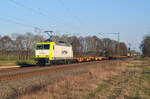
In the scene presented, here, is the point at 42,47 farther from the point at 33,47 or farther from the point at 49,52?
the point at 33,47

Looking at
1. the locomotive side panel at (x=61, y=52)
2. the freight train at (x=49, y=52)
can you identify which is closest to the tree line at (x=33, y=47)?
the locomotive side panel at (x=61, y=52)

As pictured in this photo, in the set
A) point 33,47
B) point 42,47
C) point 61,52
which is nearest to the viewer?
point 42,47

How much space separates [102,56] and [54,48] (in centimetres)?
3026

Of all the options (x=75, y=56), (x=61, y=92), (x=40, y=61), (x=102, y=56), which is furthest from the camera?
(x=102, y=56)

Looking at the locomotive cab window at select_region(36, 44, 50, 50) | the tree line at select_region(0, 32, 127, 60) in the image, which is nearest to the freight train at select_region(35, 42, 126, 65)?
the locomotive cab window at select_region(36, 44, 50, 50)

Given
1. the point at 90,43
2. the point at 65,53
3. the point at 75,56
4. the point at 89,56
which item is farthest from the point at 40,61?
the point at 90,43

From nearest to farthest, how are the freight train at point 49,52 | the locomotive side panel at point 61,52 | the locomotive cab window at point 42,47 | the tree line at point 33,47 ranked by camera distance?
the freight train at point 49,52
the locomotive cab window at point 42,47
the locomotive side panel at point 61,52
the tree line at point 33,47

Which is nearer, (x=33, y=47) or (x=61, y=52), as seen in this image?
(x=61, y=52)

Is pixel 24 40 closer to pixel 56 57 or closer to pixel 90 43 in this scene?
pixel 90 43

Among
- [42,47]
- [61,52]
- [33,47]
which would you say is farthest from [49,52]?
[33,47]

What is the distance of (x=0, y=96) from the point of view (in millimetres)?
7375

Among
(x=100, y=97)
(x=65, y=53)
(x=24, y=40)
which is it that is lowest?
(x=100, y=97)

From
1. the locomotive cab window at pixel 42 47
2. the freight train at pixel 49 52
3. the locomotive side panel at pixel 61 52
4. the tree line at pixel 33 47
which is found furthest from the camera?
the tree line at pixel 33 47

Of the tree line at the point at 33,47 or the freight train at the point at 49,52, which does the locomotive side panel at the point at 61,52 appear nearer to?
the freight train at the point at 49,52
